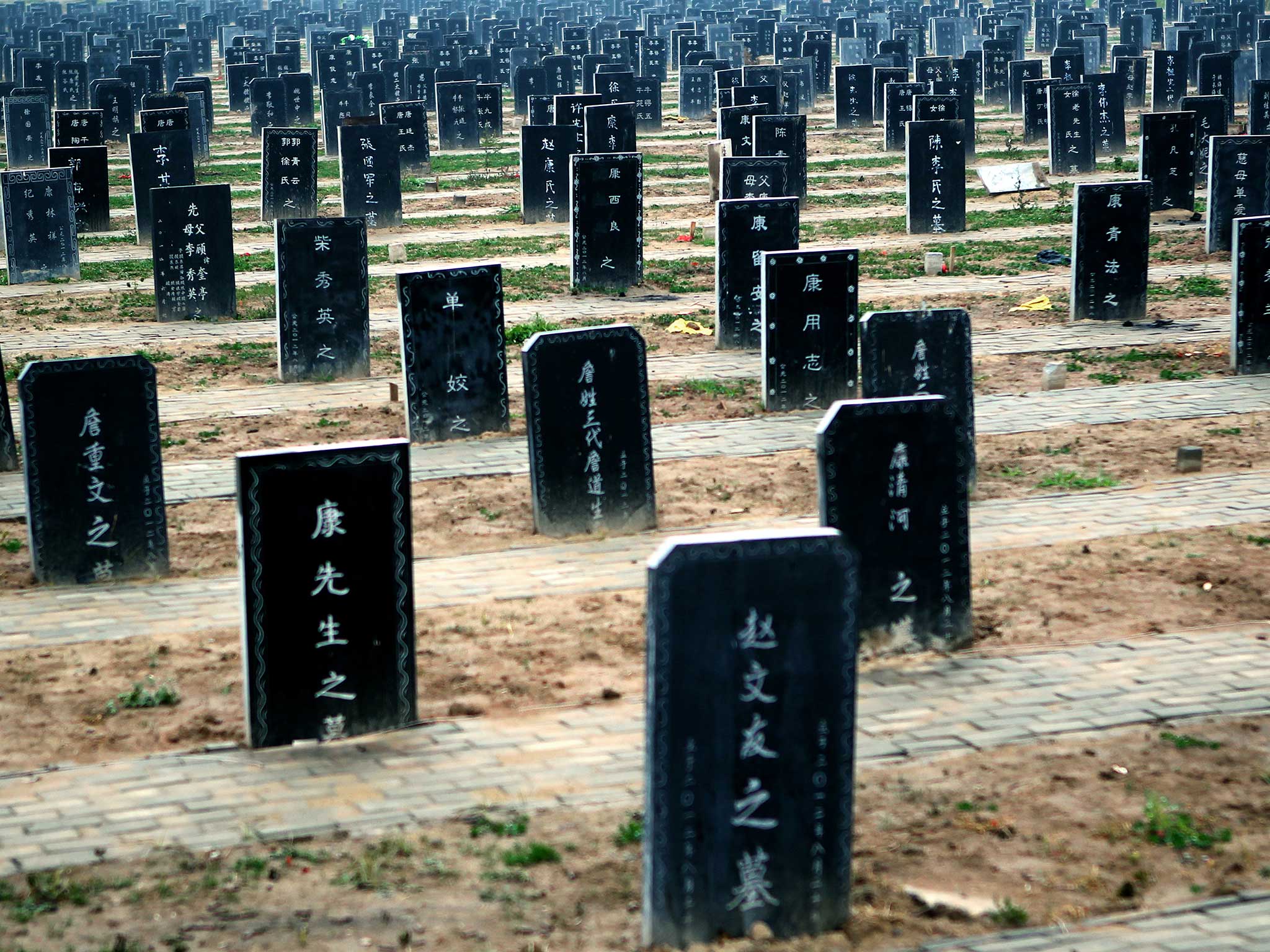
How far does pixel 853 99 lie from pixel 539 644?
112 ft

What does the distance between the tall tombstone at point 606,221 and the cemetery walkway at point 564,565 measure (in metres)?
9.55

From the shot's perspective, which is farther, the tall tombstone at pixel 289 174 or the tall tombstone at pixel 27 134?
the tall tombstone at pixel 27 134

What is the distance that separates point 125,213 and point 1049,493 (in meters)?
20.8

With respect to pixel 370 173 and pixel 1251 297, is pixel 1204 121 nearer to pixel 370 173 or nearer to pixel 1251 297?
pixel 370 173

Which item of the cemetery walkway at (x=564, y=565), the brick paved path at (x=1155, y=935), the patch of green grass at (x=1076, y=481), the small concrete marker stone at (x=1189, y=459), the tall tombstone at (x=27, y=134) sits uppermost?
the tall tombstone at (x=27, y=134)

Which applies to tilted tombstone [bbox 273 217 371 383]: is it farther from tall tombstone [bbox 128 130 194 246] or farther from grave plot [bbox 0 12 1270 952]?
tall tombstone [bbox 128 130 194 246]

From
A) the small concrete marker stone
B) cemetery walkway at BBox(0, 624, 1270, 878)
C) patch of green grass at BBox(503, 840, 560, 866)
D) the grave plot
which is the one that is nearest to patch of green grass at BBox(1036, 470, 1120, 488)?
the grave plot

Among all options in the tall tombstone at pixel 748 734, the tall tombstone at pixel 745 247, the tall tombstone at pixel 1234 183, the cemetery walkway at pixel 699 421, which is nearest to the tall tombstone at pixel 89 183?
the cemetery walkway at pixel 699 421

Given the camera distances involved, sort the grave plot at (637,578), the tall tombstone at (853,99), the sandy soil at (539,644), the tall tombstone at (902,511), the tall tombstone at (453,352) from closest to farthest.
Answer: the grave plot at (637,578) < the sandy soil at (539,644) < the tall tombstone at (902,511) < the tall tombstone at (453,352) < the tall tombstone at (853,99)

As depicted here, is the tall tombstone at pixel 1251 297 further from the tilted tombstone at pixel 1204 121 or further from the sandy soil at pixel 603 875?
the tilted tombstone at pixel 1204 121

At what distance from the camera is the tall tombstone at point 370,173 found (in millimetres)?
26734

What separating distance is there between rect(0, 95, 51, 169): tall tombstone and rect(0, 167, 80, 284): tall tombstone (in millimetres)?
12981

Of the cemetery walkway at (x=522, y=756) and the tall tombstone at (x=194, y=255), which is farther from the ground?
the tall tombstone at (x=194, y=255)

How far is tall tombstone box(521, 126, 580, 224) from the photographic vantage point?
26984mm
